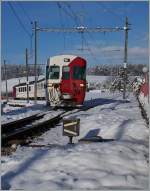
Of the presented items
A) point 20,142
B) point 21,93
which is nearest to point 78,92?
point 20,142

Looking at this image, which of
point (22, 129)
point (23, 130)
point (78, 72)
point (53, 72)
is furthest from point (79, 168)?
point (53, 72)

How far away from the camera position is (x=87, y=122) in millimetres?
16016

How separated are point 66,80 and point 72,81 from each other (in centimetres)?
34

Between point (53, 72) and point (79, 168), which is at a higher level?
point (53, 72)

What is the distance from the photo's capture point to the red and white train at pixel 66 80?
24.7m

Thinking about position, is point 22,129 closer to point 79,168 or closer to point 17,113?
point 79,168

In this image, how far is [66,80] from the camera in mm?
24688

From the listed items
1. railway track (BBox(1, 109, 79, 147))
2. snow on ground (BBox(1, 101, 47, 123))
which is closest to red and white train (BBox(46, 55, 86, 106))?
snow on ground (BBox(1, 101, 47, 123))

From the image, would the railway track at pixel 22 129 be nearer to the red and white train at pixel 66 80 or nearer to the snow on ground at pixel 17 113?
the snow on ground at pixel 17 113

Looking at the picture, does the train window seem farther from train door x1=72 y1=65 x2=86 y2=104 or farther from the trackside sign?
the trackside sign

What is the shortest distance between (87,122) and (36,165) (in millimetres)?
8849

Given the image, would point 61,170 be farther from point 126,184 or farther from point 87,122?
point 87,122

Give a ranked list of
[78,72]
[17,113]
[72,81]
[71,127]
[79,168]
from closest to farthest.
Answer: [79,168] < [71,127] < [17,113] < [72,81] < [78,72]

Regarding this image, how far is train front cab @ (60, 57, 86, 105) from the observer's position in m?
24.6
